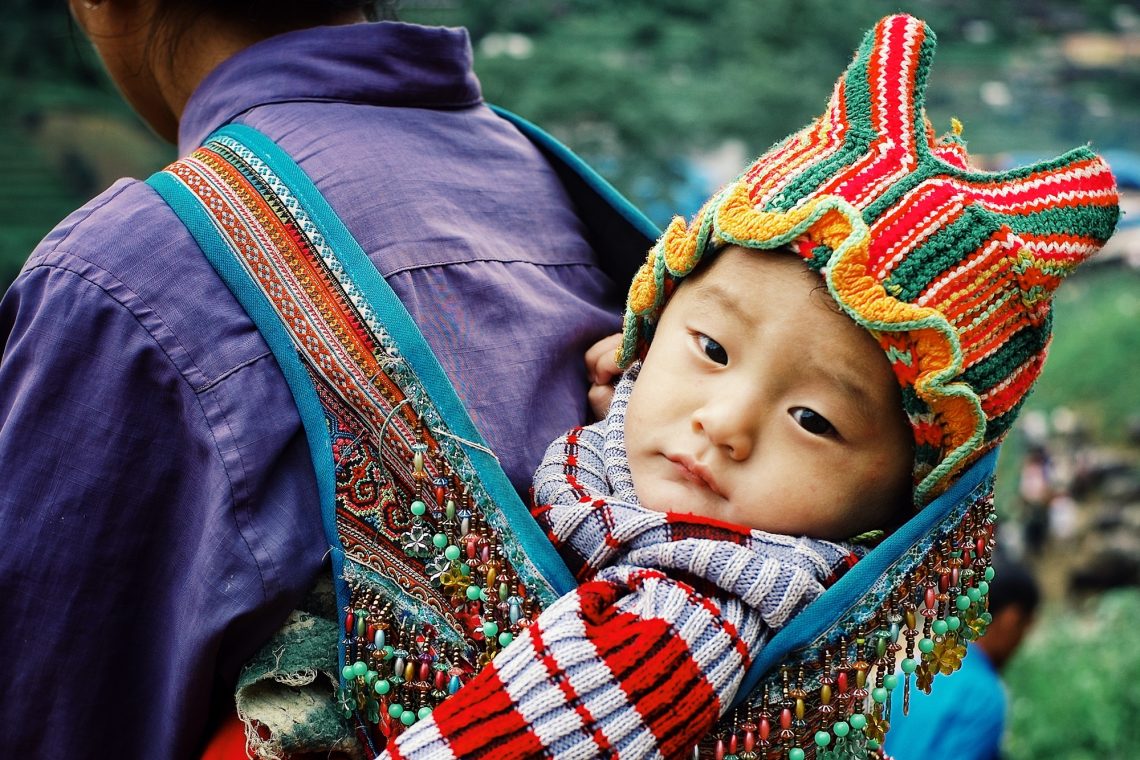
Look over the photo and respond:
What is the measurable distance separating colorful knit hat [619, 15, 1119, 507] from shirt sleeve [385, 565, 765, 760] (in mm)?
398

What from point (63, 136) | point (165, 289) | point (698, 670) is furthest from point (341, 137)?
point (63, 136)

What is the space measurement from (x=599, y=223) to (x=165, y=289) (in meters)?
0.77

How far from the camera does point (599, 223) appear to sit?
1.90 meters

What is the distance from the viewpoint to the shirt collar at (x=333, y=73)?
1667 millimetres

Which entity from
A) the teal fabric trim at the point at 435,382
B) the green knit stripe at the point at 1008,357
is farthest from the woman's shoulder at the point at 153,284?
the green knit stripe at the point at 1008,357

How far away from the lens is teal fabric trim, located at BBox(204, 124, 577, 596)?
1.38 meters

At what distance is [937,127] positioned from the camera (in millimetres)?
5762

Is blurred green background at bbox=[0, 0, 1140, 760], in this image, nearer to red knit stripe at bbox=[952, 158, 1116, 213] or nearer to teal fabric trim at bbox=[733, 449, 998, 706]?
red knit stripe at bbox=[952, 158, 1116, 213]

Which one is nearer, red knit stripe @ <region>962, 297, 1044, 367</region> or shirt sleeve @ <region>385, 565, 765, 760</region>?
shirt sleeve @ <region>385, 565, 765, 760</region>

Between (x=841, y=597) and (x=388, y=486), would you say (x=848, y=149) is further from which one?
(x=388, y=486)

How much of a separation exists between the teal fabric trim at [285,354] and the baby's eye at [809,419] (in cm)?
57

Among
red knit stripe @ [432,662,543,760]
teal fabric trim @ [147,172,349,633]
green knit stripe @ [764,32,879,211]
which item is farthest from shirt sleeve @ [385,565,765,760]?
green knit stripe @ [764,32,879,211]

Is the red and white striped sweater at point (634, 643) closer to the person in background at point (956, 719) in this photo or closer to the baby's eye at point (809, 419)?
the baby's eye at point (809, 419)

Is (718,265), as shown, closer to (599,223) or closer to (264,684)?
(599,223)
